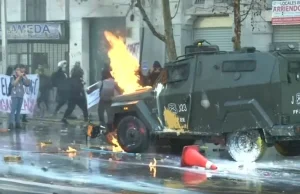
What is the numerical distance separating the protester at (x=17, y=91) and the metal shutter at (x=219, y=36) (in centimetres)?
847

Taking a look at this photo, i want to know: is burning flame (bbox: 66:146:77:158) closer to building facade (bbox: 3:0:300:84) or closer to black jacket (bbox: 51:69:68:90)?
black jacket (bbox: 51:69:68:90)

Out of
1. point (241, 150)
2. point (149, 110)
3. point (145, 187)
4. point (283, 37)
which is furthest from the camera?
point (283, 37)

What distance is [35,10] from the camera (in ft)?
98.0

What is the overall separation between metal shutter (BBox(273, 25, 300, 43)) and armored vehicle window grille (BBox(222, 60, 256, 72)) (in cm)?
1131

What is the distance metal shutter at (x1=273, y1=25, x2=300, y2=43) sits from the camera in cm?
2287

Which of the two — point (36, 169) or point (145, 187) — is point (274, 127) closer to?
point (145, 187)

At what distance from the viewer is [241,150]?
476 inches

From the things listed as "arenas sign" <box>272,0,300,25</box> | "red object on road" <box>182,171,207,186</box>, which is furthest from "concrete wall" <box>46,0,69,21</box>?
"red object on road" <box>182,171,207,186</box>

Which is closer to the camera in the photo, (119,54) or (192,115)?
(192,115)

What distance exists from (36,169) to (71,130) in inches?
298

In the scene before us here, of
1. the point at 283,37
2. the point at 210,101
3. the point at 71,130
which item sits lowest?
the point at 71,130

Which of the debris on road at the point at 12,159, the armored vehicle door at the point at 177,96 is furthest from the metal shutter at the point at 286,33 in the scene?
the debris on road at the point at 12,159

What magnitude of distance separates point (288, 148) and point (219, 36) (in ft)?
39.7

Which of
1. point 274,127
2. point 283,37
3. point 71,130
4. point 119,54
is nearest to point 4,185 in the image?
point 274,127
